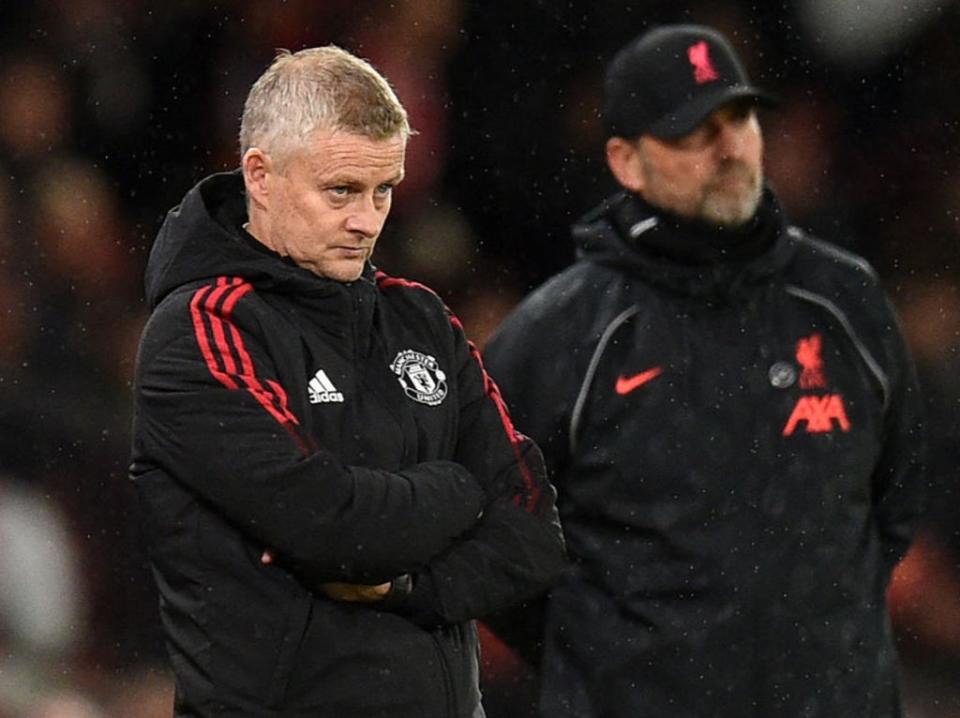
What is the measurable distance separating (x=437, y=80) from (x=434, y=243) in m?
0.44

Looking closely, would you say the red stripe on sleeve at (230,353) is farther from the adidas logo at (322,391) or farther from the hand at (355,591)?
the hand at (355,591)

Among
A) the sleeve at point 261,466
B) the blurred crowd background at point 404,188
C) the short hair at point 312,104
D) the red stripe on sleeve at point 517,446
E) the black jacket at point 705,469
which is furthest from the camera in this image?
the blurred crowd background at point 404,188

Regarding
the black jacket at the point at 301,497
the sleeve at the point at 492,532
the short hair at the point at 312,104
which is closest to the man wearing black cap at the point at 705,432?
the sleeve at the point at 492,532

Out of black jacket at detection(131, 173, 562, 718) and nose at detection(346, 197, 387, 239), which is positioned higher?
nose at detection(346, 197, 387, 239)

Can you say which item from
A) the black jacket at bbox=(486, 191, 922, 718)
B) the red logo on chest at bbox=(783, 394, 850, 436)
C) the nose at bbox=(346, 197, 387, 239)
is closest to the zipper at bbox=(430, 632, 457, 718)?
the nose at bbox=(346, 197, 387, 239)

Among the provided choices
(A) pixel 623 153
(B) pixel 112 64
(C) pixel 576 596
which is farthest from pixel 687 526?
(B) pixel 112 64


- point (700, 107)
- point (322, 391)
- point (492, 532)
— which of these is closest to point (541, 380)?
point (700, 107)

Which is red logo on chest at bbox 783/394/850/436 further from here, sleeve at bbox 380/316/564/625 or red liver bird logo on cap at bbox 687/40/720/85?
sleeve at bbox 380/316/564/625

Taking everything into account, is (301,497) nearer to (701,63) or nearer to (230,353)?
(230,353)

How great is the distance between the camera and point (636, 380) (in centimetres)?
367

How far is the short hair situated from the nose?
3.5 inches

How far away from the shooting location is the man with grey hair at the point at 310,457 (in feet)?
8.97

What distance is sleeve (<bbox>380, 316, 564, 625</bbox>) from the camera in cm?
284

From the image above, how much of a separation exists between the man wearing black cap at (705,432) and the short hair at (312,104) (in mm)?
957
